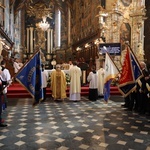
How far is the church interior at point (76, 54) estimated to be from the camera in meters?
4.76

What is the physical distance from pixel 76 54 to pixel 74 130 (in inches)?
843

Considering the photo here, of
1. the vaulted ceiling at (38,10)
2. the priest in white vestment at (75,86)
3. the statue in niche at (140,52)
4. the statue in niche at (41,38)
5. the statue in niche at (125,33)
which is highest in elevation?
the vaulted ceiling at (38,10)

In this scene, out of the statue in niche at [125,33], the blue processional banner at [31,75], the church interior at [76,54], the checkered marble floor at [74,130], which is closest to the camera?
the checkered marble floor at [74,130]

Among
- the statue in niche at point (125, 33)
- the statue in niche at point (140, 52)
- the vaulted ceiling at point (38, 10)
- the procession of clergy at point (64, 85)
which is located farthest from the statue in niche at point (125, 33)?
the vaulted ceiling at point (38, 10)

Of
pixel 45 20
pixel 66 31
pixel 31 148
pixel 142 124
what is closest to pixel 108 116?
pixel 142 124

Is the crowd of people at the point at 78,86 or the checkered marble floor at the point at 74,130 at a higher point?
the crowd of people at the point at 78,86

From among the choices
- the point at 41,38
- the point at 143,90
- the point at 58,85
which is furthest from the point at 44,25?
the point at 143,90

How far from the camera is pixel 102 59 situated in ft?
55.5

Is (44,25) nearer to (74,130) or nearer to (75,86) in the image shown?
(75,86)

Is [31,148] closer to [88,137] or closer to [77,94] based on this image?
[88,137]

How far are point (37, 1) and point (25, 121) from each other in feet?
102

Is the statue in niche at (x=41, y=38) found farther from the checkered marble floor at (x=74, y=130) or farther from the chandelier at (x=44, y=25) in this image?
the checkered marble floor at (x=74, y=130)

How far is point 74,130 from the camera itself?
5.41 metres

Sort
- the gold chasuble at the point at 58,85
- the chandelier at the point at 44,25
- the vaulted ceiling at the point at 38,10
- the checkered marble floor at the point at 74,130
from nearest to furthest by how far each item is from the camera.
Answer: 1. the checkered marble floor at the point at 74,130
2. the gold chasuble at the point at 58,85
3. the chandelier at the point at 44,25
4. the vaulted ceiling at the point at 38,10
